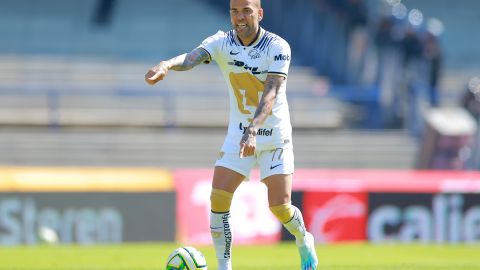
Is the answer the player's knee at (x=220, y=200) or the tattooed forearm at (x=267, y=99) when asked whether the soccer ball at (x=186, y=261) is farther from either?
the tattooed forearm at (x=267, y=99)

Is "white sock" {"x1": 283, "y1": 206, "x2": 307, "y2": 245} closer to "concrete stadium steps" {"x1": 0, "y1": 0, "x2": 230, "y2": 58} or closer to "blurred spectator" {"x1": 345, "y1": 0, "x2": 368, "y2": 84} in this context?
"blurred spectator" {"x1": 345, "y1": 0, "x2": 368, "y2": 84}

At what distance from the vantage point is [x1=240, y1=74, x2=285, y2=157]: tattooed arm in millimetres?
8695

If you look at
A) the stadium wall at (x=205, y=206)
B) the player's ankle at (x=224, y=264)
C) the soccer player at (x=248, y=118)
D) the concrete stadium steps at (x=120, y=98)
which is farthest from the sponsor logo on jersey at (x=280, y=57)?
the concrete stadium steps at (x=120, y=98)

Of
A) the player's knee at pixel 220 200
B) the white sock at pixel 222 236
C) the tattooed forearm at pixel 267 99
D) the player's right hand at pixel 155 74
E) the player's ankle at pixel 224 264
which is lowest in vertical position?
the player's ankle at pixel 224 264

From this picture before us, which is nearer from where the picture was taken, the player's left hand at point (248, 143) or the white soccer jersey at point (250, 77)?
the player's left hand at point (248, 143)

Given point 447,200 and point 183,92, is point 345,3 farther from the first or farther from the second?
point 447,200

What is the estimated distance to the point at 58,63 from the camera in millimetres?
23188

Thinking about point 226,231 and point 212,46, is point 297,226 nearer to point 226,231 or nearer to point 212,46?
point 226,231

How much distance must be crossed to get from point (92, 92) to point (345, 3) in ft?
19.6

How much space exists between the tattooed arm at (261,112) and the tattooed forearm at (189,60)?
571mm

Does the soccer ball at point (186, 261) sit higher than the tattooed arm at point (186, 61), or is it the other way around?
the tattooed arm at point (186, 61)

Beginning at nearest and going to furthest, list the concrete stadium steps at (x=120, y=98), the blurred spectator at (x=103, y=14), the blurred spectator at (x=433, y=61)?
the blurred spectator at (x=433, y=61)
the concrete stadium steps at (x=120, y=98)
the blurred spectator at (x=103, y=14)

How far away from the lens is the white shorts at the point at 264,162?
927 cm

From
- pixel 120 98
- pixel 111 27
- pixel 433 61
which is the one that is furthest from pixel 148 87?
pixel 433 61
